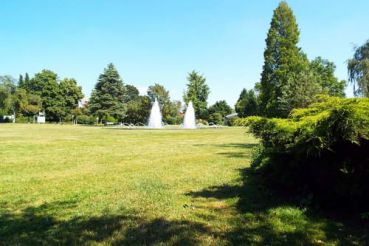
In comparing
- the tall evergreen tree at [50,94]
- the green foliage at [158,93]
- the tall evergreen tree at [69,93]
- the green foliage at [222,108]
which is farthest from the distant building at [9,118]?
the green foliage at [222,108]

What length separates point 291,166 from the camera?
599cm

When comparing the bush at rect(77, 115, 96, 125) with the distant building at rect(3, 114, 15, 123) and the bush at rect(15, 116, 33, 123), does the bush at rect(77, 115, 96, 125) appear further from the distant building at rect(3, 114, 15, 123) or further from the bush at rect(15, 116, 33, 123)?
the distant building at rect(3, 114, 15, 123)

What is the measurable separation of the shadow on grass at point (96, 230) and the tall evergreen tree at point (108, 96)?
7029cm

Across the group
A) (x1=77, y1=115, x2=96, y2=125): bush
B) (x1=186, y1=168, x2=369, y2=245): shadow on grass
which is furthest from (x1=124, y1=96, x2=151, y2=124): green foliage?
(x1=186, y1=168, x2=369, y2=245): shadow on grass

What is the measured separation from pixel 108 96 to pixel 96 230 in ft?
234

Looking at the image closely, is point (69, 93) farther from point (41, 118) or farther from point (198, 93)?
point (198, 93)

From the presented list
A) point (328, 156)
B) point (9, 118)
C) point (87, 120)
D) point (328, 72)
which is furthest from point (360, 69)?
point (9, 118)

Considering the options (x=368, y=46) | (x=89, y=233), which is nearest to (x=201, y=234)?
(x=89, y=233)

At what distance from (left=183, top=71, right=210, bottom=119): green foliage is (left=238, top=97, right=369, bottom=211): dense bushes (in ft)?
232

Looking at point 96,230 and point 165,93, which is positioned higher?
point 165,93

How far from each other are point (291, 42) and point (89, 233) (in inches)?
1760

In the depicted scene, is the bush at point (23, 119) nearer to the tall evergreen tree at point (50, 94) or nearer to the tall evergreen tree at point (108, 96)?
the tall evergreen tree at point (50, 94)

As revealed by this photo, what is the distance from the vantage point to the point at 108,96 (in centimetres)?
7462

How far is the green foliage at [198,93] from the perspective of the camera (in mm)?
77250
